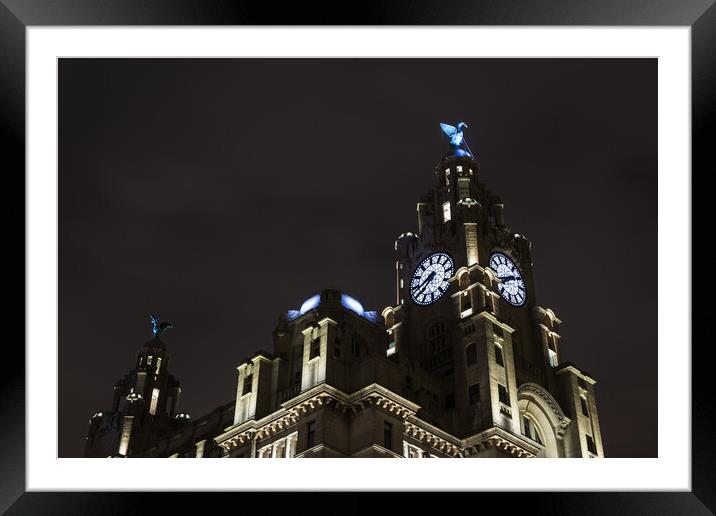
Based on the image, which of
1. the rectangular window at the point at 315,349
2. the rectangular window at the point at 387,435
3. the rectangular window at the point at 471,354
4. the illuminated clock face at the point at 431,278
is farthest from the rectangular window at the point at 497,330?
the rectangular window at the point at 315,349

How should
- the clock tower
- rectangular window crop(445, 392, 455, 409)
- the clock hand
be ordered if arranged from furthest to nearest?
the clock hand → rectangular window crop(445, 392, 455, 409) → the clock tower

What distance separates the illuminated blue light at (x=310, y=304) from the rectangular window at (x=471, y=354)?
10.7 meters

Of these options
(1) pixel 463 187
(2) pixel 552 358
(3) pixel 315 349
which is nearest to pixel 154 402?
(3) pixel 315 349

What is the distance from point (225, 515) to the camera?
1341 cm

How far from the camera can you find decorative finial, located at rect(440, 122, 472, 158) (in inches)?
3061

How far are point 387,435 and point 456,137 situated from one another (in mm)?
36074

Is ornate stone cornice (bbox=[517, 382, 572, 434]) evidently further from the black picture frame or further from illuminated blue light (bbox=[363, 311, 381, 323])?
the black picture frame

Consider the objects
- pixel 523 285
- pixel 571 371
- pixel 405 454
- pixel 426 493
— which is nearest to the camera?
pixel 426 493

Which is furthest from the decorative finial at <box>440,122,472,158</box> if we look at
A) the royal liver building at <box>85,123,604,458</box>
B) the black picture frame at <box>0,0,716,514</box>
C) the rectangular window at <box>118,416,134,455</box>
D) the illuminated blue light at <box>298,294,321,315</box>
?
the black picture frame at <box>0,0,716,514</box>

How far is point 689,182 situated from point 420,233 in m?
58.7

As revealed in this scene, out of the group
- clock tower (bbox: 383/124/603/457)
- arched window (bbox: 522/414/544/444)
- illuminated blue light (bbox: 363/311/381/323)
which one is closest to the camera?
clock tower (bbox: 383/124/603/457)

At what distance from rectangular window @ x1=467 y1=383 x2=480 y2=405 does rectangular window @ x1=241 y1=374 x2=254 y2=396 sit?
14.4m
